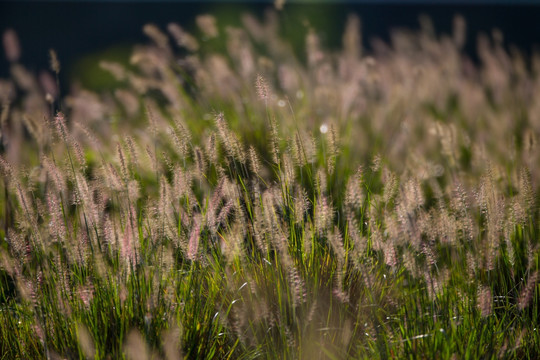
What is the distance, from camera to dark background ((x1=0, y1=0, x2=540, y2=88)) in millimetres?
10211

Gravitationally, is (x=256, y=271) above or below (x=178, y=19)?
below

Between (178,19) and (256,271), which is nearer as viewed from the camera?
(256,271)

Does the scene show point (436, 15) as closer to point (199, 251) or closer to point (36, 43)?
point (36, 43)

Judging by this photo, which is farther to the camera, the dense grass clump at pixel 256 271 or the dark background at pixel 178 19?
the dark background at pixel 178 19

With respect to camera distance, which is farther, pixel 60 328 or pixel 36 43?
pixel 36 43

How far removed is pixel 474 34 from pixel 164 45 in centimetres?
820

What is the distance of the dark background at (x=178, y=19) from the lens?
1021 cm

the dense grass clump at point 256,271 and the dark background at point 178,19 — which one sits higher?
the dark background at point 178,19

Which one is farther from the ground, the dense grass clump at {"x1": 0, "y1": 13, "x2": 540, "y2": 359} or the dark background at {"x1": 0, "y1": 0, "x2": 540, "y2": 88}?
the dark background at {"x1": 0, "y1": 0, "x2": 540, "y2": 88}

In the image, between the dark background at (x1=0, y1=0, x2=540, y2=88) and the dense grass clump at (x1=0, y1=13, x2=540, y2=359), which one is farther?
the dark background at (x1=0, y1=0, x2=540, y2=88)

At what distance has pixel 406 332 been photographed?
6.45 feet

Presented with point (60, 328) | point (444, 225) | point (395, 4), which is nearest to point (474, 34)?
point (395, 4)

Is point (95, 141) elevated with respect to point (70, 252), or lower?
elevated

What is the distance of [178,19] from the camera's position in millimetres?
10922
